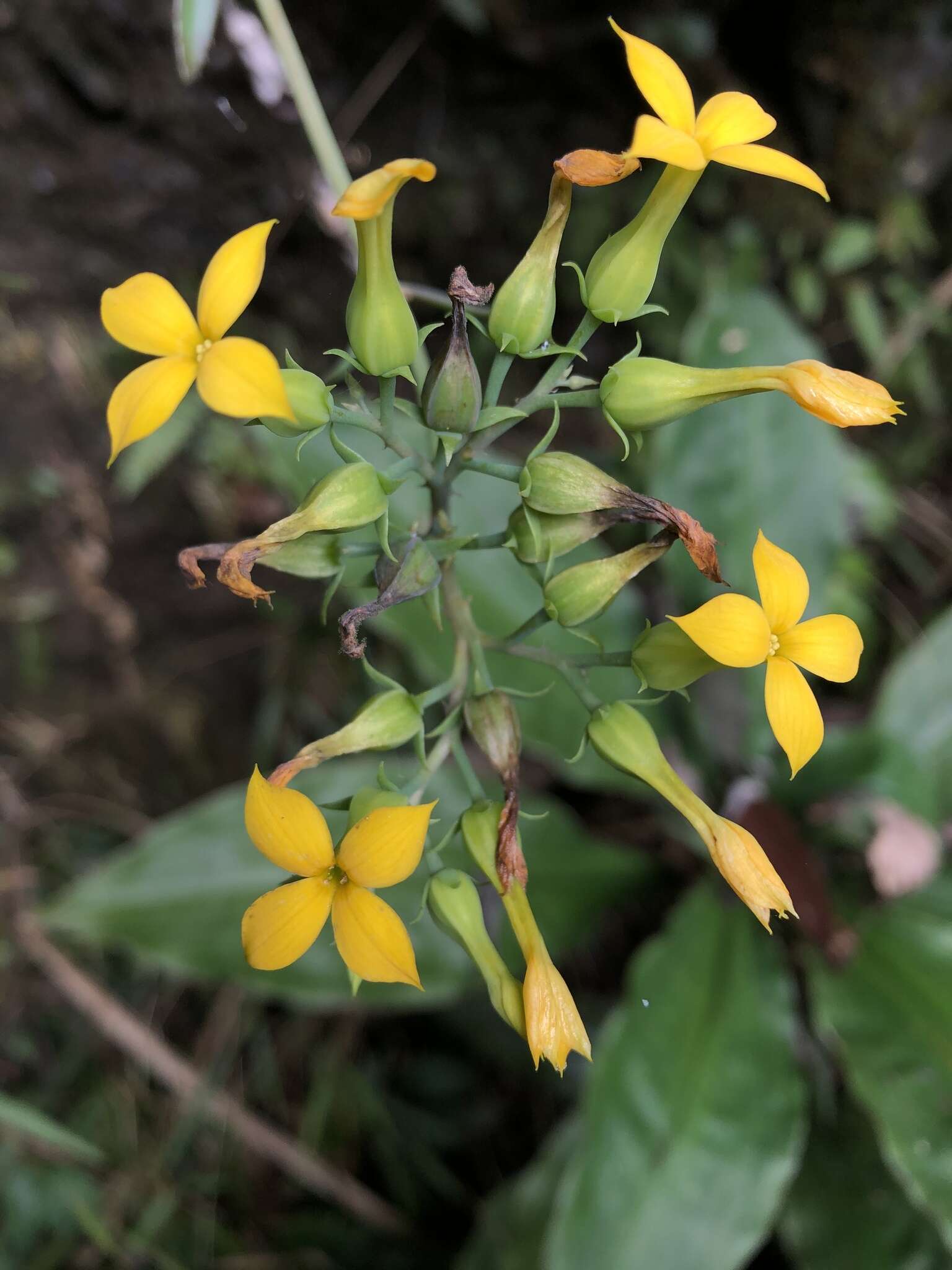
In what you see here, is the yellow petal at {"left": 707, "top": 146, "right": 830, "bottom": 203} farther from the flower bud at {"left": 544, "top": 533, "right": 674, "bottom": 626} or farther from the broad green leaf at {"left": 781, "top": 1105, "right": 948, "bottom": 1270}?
the broad green leaf at {"left": 781, "top": 1105, "right": 948, "bottom": 1270}

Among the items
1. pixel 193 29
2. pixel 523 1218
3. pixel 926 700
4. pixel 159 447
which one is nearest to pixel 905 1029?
pixel 926 700

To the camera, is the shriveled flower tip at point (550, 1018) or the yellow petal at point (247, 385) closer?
the yellow petal at point (247, 385)

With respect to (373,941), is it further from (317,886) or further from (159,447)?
(159,447)

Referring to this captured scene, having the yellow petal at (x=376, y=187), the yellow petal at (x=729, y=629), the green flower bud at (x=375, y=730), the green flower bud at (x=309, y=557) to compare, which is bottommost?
the green flower bud at (x=375, y=730)

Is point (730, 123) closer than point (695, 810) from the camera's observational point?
Yes

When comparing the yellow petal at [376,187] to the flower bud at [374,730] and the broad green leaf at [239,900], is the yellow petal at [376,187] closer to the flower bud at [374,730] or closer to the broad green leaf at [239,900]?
the flower bud at [374,730]

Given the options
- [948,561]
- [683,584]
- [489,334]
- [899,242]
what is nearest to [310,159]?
[489,334]

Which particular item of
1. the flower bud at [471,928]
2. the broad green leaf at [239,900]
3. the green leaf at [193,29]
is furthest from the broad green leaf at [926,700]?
the green leaf at [193,29]
